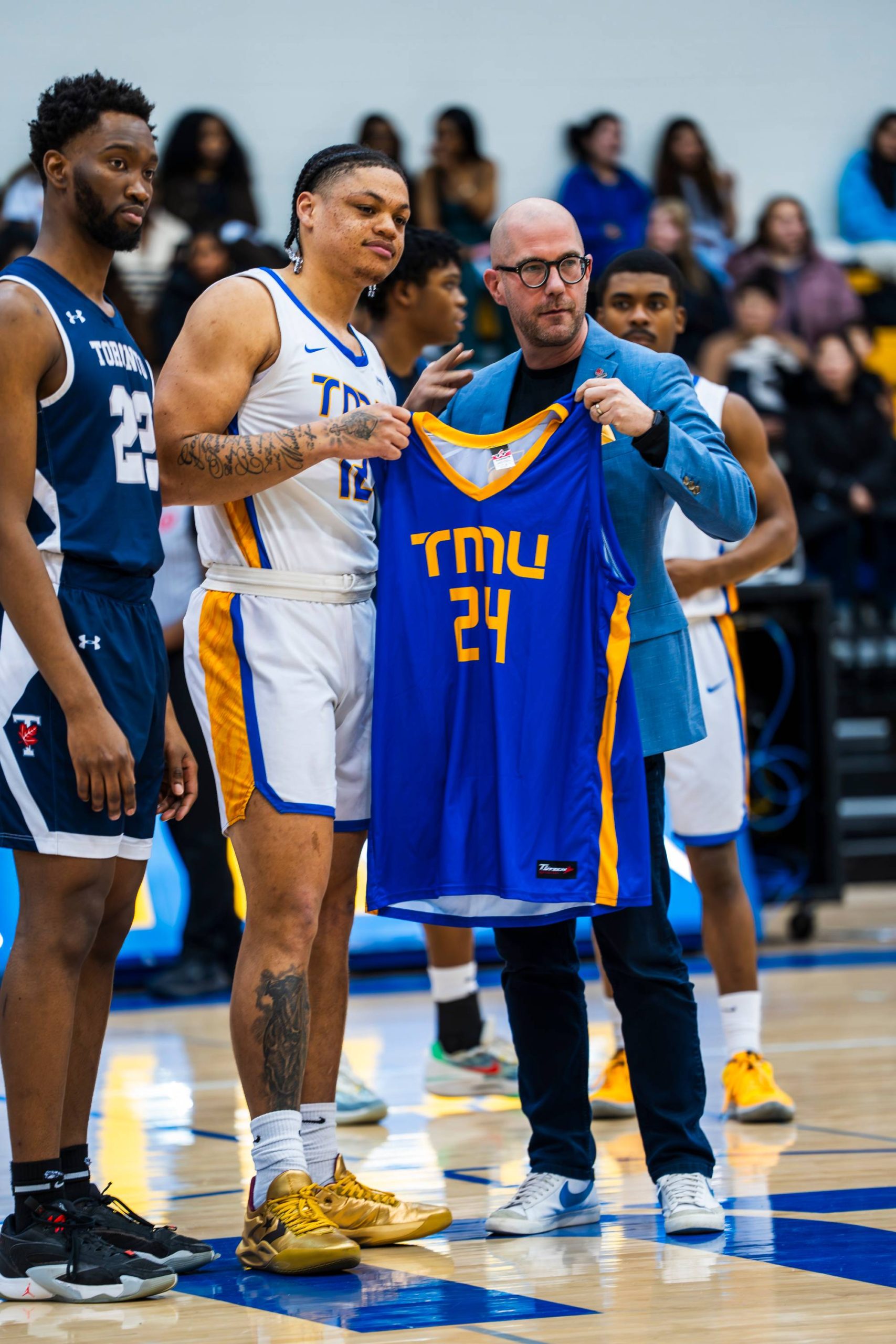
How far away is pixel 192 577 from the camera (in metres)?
7.10

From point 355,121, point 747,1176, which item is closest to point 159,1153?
point 747,1176

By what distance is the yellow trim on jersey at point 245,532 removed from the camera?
3.30m

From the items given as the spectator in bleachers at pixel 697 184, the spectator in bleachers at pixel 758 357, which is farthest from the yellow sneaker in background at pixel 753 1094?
the spectator in bleachers at pixel 697 184

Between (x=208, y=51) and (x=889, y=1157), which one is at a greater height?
(x=208, y=51)

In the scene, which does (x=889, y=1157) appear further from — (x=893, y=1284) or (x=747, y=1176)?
(x=893, y=1284)

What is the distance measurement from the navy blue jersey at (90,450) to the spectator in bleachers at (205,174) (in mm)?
8287

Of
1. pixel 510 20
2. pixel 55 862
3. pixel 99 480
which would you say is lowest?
pixel 55 862

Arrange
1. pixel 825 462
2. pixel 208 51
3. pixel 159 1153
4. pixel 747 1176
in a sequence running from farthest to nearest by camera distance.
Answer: pixel 208 51 → pixel 825 462 → pixel 159 1153 → pixel 747 1176

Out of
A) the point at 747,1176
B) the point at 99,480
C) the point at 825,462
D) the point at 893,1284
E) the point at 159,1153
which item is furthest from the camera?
the point at 825,462

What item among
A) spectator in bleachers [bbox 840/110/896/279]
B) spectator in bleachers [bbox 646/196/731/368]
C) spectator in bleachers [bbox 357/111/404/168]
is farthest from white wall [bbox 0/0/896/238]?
spectator in bleachers [bbox 646/196/731/368]

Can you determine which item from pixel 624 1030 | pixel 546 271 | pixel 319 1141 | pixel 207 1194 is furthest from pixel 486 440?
pixel 207 1194

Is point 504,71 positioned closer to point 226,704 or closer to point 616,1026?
point 616,1026

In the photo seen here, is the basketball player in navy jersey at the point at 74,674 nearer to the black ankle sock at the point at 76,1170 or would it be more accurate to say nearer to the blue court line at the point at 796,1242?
the black ankle sock at the point at 76,1170

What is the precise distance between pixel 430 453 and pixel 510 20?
1087 cm
